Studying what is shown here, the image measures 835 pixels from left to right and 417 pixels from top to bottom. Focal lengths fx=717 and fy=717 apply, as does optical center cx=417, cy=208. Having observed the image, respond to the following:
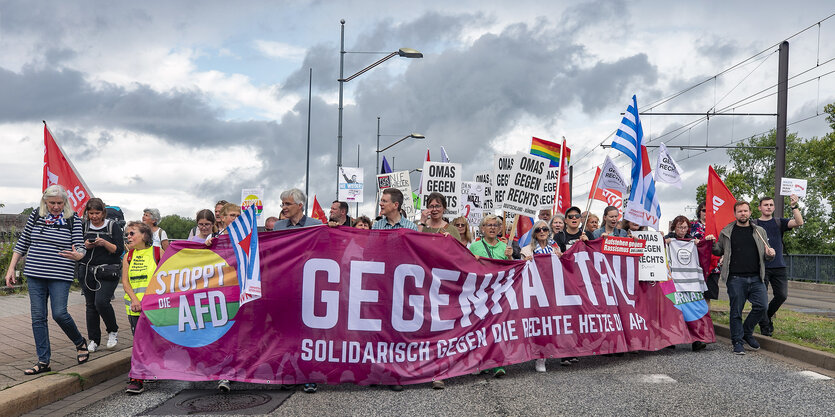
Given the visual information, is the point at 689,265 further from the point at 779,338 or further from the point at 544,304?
the point at 544,304

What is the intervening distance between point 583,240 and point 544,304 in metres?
1.02

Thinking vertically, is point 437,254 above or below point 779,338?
above

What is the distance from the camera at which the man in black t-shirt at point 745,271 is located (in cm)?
864

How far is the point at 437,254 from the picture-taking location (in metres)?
7.16

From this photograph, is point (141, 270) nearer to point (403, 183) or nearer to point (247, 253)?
point (247, 253)

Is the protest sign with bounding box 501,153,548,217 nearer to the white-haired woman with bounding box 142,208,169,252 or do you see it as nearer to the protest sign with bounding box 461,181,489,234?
the white-haired woman with bounding box 142,208,169,252

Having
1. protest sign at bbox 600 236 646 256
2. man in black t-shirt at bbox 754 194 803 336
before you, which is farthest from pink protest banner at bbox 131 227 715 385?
man in black t-shirt at bbox 754 194 803 336

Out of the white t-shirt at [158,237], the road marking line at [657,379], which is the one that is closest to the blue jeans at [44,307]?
the white t-shirt at [158,237]

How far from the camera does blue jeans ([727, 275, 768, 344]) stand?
8.61 meters

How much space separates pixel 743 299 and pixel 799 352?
35.7 inches

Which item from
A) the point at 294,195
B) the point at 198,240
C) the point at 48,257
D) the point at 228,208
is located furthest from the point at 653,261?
the point at 48,257

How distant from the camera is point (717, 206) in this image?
10562mm

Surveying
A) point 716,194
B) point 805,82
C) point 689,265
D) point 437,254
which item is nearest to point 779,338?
point 689,265

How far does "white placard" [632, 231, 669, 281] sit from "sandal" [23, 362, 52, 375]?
6.39 meters
